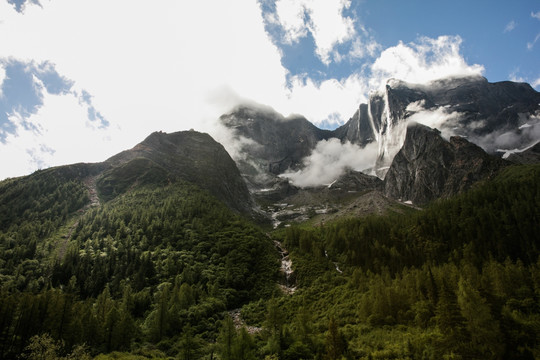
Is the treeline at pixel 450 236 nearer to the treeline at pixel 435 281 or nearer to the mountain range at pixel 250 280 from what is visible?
the treeline at pixel 435 281

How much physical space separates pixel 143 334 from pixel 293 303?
45.7 metres

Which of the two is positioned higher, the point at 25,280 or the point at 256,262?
the point at 256,262

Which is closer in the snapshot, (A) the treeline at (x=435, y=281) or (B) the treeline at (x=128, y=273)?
(A) the treeline at (x=435, y=281)

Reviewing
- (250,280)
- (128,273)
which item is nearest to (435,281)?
(250,280)

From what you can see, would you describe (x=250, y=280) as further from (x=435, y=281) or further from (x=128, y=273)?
(x=435, y=281)

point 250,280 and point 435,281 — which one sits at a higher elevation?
point 250,280

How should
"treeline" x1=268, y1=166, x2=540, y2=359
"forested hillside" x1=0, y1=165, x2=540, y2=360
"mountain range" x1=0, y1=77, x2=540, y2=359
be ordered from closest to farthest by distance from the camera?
"treeline" x1=268, y1=166, x2=540, y2=359
"forested hillside" x1=0, y1=165, x2=540, y2=360
"mountain range" x1=0, y1=77, x2=540, y2=359

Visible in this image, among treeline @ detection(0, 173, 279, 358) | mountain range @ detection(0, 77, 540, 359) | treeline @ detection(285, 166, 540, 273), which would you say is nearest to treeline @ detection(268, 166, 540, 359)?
mountain range @ detection(0, 77, 540, 359)

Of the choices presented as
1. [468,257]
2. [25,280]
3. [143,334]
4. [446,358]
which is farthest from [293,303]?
[25,280]

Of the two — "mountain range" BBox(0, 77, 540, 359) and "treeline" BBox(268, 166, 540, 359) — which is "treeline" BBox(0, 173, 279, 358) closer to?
"mountain range" BBox(0, 77, 540, 359)

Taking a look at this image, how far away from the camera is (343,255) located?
13562cm

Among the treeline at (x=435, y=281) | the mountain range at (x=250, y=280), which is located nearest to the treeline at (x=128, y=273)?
the mountain range at (x=250, y=280)

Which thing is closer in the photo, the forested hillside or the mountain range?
the forested hillside

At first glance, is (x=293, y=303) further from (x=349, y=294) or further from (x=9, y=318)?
(x=9, y=318)
